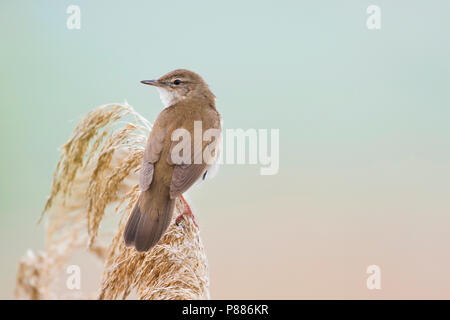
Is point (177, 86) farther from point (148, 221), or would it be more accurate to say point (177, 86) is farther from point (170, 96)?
point (148, 221)

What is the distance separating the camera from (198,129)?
339 centimetres

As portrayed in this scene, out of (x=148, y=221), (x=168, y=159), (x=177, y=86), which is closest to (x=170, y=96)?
(x=177, y=86)

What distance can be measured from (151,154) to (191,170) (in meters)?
0.28

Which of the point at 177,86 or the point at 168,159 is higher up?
the point at 177,86

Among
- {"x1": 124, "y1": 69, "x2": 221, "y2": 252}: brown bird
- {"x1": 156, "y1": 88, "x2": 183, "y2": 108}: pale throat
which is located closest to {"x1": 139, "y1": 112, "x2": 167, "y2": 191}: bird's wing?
{"x1": 124, "y1": 69, "x2": 221, "y2": 252}: brown bird

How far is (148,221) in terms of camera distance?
266cm

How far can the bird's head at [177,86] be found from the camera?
12.6ft

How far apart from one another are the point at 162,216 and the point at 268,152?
1.60 meters

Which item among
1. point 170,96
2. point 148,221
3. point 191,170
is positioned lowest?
point 148,221

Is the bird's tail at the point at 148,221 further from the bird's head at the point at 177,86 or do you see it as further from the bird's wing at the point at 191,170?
the bird's head at the point at 177,86

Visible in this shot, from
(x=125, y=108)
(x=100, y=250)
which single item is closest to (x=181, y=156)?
(x=125, y=108)

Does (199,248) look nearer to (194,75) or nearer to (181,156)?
(181,156)

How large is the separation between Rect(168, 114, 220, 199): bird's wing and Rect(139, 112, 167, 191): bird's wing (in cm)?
9

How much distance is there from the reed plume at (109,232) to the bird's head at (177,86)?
827 millimetres
